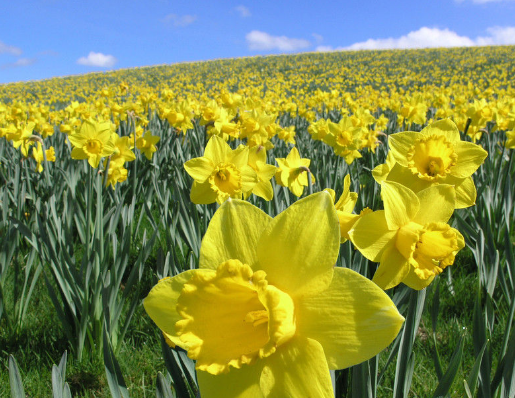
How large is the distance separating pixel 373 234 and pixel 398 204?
9 cm

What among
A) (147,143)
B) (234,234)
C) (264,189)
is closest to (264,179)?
(264,189)

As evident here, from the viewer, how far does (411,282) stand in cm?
85

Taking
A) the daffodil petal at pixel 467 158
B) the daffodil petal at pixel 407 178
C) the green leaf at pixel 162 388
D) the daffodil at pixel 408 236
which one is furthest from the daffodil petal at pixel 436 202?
the green leaf at pixel 162 388

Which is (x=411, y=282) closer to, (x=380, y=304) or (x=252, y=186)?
(x=380, y=304)

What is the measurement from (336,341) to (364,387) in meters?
0.34

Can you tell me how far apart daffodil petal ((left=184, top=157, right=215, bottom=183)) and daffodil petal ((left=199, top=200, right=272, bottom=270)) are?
1261 mm

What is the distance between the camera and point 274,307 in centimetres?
61

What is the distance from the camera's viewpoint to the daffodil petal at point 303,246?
650 mm

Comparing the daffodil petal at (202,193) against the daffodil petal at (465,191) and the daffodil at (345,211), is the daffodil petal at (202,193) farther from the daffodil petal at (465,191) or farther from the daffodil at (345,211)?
the daffodil petal at (465,191)

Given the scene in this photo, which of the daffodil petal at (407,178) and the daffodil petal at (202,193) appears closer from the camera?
the daffodil petal at (407,178)

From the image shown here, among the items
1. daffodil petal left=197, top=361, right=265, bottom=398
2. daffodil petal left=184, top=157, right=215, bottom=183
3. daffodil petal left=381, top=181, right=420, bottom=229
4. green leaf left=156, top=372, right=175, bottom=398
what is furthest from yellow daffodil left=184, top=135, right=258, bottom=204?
daffodil petal left=197, top=361, right=265, bottom=398

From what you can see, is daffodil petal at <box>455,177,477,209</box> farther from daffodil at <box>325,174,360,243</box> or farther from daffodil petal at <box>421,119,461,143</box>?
daffodil at <box>325,174,360,243</box>

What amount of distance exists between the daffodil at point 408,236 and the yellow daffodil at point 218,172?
1.13 meters

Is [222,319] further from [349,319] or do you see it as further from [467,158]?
[467,158]
